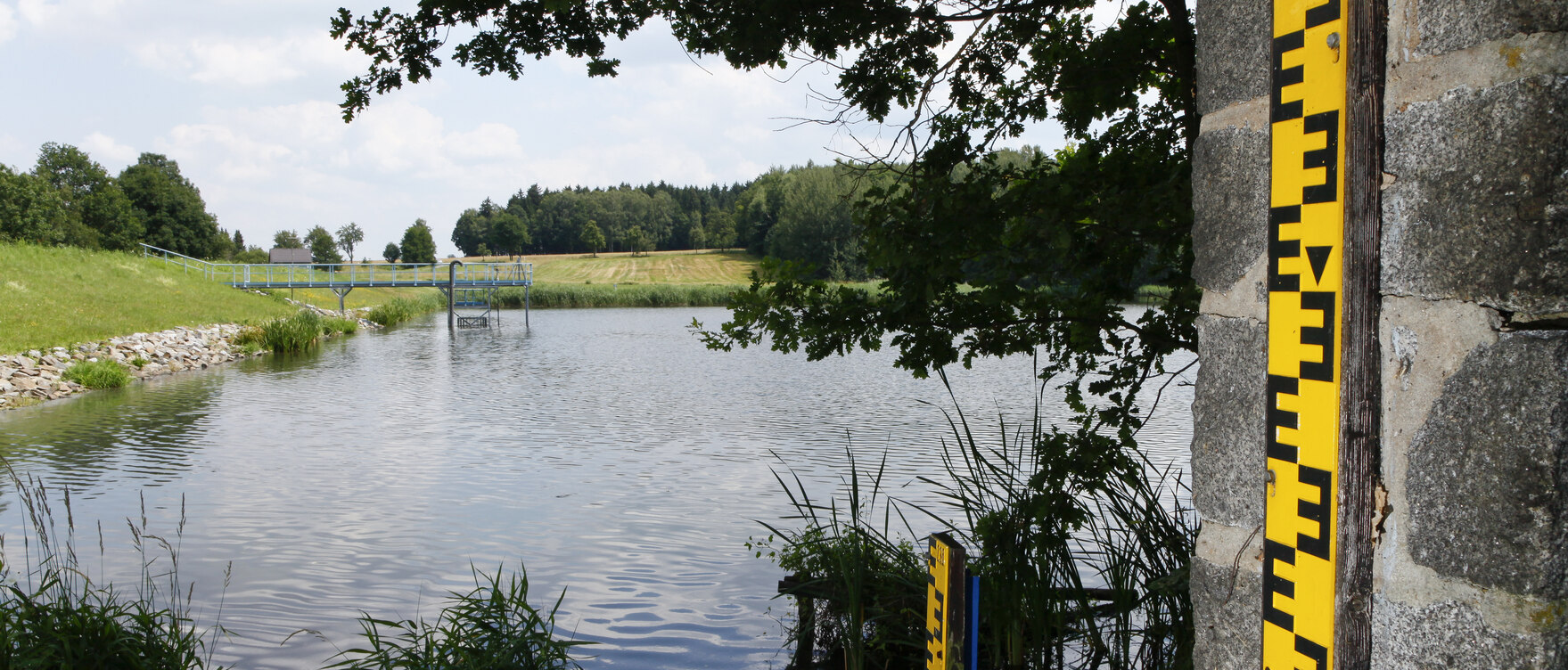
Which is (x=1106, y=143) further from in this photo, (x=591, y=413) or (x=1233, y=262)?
(x=591, y=413)

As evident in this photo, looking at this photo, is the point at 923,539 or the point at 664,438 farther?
the point at 664,438

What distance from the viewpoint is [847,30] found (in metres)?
4.54

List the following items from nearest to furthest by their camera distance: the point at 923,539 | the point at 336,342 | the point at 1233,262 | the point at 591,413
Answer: the point at 1233,262 → the point at 923,539 → the point at 591,413 → the point at 336,342

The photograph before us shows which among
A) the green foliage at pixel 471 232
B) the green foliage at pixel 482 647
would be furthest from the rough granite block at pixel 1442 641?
the green foliage at pixel 471 232

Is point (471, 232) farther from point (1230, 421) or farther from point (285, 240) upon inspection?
point (1230, 421)

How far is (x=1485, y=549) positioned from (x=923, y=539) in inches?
213

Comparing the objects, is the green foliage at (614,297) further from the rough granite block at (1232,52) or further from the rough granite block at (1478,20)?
the rough granite block at (1478,20)

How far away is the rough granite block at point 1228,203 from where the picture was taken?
139cm

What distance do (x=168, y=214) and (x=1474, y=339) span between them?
8319 cm

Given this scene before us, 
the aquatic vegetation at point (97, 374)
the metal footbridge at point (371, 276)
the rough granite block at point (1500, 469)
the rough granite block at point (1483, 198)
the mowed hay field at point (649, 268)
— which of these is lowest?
the aquatic vegetation at point (97, 374)

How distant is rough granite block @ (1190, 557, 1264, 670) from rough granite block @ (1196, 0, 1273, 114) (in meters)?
0.70

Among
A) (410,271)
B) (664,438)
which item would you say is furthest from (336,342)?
(664,438)

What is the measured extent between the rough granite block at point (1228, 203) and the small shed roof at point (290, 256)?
6121 centimetres

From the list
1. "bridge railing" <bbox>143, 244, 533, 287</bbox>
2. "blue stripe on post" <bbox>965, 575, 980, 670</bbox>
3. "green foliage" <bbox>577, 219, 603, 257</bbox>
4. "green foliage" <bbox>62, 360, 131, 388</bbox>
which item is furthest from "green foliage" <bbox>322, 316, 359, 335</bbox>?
"green foliage" <bbox>577, 219, 603, 257</bbox>
